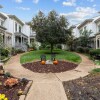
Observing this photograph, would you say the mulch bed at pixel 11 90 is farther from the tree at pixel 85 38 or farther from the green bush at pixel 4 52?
the tree at pixel 85 38

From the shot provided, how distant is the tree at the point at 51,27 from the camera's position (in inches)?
1010

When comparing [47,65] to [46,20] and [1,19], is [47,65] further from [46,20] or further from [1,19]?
[1,19]

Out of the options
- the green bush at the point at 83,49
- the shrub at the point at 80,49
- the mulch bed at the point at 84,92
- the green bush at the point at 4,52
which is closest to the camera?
the mulch bed at the point at 84,92

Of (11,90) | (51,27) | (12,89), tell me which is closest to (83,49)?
(51,27)

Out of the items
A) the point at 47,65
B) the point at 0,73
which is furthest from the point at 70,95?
the point at 47,65

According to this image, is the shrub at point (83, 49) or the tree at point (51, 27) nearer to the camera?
the tree at point (51, 27)

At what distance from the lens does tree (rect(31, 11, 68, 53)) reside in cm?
2566

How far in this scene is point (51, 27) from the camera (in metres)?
25.6

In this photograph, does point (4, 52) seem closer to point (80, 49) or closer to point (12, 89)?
point (12, 89)

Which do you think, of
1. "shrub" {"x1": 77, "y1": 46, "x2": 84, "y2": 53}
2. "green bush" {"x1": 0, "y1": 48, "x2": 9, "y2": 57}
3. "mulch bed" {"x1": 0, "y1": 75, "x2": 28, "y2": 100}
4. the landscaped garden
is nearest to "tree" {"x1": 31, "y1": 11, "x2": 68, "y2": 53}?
"green bush" {"x1": 0, "y1": 48, "x2": 9, "y2": 57}

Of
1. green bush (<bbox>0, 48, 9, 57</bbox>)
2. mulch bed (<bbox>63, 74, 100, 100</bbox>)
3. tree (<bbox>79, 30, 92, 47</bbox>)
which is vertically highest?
tree (<bbox>79, 30, 92, 47</bbox>)

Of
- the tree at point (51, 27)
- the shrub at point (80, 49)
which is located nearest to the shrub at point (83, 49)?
the shrub at point (80, 49)

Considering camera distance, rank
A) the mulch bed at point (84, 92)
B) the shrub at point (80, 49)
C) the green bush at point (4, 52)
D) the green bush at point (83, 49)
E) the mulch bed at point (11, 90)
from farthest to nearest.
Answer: the shrub at point (80, 49), the green bush at point (83, 49), the green bush at point (4, 52), the mulch bed at point (11, 90), the mulch bed at point (84, 92)

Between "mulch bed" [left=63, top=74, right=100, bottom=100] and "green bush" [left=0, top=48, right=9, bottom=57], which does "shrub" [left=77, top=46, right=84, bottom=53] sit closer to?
"green bush" [left=0, top=48, right=9, bottom=57]
